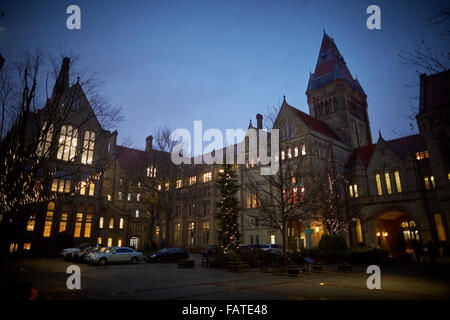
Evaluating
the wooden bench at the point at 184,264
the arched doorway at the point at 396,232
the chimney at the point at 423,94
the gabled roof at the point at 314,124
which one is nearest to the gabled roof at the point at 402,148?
the chimney at the point at 423,94

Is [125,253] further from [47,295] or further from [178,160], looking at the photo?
[47,295]

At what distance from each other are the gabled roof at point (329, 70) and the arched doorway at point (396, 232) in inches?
1130

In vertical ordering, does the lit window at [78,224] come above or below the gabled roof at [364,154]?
below

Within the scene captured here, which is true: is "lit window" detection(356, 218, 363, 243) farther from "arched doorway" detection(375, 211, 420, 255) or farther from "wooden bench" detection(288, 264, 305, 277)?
"wooden bench" detection(288, 264, 305, 277)

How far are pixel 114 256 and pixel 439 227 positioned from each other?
3712cm

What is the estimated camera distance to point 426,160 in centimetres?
3488

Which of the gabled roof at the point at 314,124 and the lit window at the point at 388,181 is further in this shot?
the gabled roof at the point at 314,124

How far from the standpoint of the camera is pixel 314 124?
45.9 meters

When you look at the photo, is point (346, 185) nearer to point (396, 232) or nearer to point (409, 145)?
point (409, 145)

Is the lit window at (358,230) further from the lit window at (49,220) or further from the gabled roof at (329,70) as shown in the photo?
the lit window at (49,220)

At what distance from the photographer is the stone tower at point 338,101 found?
51.3 m

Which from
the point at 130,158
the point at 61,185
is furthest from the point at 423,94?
the point at 130,158

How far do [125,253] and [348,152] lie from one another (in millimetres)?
40908
